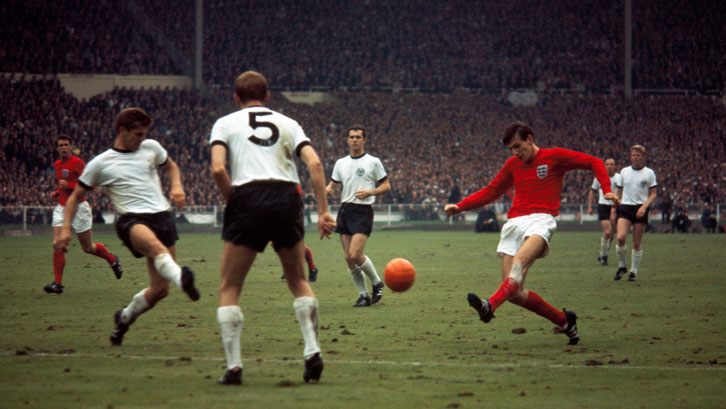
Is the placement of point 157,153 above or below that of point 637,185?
above

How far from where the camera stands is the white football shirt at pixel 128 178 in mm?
8086

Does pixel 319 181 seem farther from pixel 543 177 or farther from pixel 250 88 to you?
pixel 543 177

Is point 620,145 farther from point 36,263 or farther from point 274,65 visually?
point 36,263

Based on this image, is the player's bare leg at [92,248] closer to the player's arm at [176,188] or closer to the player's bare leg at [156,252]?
the player's arm at [176,188]

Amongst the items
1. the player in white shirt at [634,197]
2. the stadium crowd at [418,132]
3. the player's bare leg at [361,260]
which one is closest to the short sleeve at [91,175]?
the player's bare leg at [361,260]

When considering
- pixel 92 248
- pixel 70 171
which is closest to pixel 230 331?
pixel 70 171

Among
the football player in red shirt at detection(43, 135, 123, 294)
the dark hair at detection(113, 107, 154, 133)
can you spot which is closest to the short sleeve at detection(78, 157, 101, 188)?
the dark hair at detection(113, 107, 154, 133)

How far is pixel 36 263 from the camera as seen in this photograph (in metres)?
19.2

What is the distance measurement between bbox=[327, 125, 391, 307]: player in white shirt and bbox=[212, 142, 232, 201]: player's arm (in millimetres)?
5515

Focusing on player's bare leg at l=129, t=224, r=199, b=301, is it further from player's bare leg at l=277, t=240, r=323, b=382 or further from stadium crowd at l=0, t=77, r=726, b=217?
stadium crowd at l=0, t=77, r=726, b=217

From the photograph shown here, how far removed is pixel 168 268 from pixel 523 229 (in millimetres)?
3378

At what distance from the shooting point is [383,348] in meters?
7.95

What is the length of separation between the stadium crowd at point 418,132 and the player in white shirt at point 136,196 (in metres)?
27.4

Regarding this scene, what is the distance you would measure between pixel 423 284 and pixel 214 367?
8.30 metres
